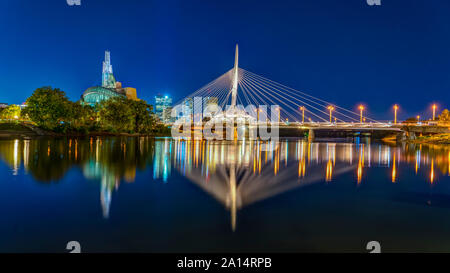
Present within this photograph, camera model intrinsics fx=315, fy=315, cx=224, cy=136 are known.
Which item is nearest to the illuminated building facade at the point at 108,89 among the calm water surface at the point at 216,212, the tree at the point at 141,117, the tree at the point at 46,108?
the tree at the point at 141,117

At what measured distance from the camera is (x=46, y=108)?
57969 millimetres

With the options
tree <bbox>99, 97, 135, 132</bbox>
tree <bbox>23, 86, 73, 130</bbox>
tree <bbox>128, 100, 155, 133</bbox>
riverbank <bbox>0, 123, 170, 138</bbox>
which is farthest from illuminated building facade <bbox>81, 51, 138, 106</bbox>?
tree <bbox>23, 86, 73, 130</bbox>

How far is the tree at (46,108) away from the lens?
58.0 m

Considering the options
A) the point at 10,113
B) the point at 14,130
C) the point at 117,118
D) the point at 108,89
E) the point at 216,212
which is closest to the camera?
the point at 216,212

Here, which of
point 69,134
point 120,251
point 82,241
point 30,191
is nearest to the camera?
point 120,251

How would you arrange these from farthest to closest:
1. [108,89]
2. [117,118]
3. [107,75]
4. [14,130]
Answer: [107,75], [108,89], [117,118], [14,130]

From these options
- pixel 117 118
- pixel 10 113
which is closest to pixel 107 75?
pixel 10 113

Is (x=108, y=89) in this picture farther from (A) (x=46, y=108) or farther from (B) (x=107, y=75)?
(A) (x=46, y=108)

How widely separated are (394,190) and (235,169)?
8.32m

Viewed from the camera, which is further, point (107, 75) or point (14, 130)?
point (107, 75)

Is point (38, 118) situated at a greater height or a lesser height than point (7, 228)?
greater
